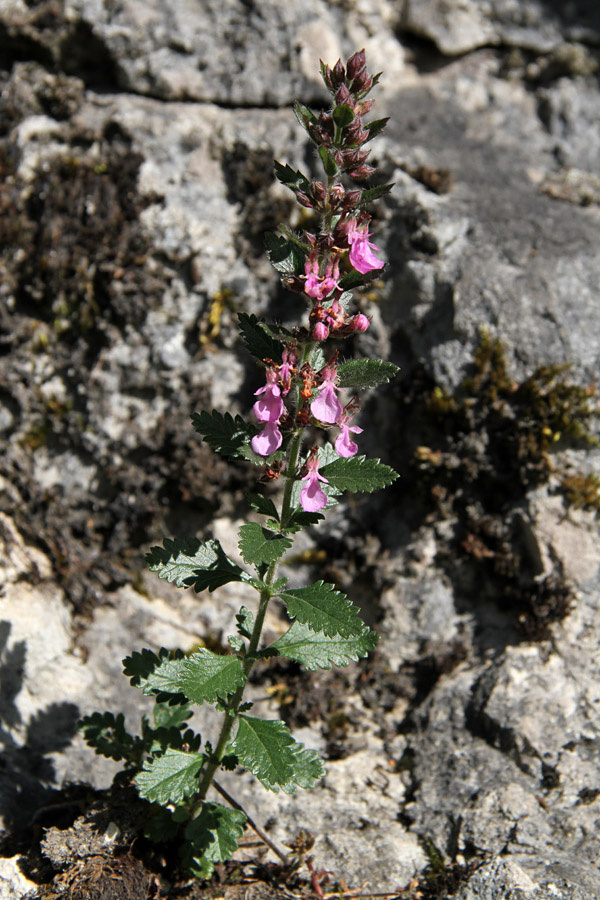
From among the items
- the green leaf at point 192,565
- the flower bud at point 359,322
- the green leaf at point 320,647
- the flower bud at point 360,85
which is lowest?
the green leaf at point 320,647

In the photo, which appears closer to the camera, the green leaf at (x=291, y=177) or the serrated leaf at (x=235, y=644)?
the green leaf at (x=291, y=177)

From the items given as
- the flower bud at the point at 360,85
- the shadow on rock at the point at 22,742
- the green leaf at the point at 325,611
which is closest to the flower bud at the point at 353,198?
the flower bud at the point at 360,85

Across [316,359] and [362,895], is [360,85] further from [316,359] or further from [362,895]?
[362,895]

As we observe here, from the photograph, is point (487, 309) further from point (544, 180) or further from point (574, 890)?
point (574, 890)

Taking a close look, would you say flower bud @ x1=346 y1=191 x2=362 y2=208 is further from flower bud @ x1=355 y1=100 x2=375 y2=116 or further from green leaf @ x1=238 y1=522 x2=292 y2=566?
green leaf @ x1=238 y1=522 x2=292 y2=566

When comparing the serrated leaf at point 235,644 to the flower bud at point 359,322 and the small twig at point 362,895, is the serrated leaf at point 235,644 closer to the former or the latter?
the small twig at point 362,895

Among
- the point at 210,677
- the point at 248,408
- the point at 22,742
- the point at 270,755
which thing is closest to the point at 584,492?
the point at 248,408
